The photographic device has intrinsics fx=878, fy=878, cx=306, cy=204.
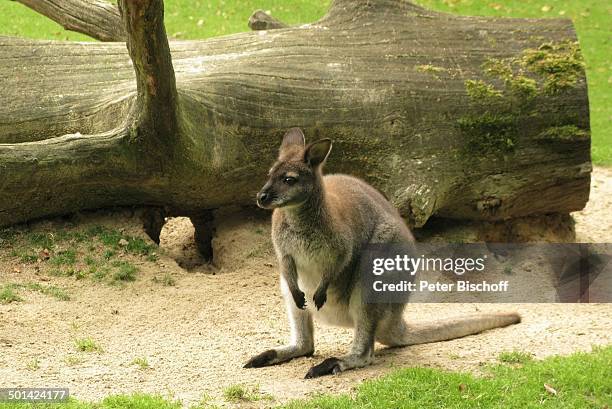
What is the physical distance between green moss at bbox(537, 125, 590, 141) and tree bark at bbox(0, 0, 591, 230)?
0.6 inches

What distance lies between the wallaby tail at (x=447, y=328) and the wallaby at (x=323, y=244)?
20 mm

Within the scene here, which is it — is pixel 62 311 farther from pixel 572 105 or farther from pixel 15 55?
pixel 572 105

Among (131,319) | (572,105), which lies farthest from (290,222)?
(572,105)

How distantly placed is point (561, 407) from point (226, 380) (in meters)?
2.27

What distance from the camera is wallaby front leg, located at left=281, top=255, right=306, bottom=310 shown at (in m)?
6.43

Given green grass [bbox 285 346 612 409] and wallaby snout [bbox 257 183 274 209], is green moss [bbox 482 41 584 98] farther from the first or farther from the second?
wallaby snout [bbox 257 183 274 209]

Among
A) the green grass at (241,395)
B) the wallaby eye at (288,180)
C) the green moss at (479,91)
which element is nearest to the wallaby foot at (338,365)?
the green grass at (241,395)

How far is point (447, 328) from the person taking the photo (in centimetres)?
721

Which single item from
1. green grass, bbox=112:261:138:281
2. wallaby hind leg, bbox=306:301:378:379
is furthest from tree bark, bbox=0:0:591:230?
wallaby hind leg, bbox=306:301:378:379

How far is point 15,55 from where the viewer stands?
9.26 m

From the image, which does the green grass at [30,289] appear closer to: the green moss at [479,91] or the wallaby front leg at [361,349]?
the wallaby front leg at [361,349]

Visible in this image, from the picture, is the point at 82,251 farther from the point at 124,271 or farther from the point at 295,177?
the point at 295,177

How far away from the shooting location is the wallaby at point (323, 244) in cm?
628

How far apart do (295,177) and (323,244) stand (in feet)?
1.78
